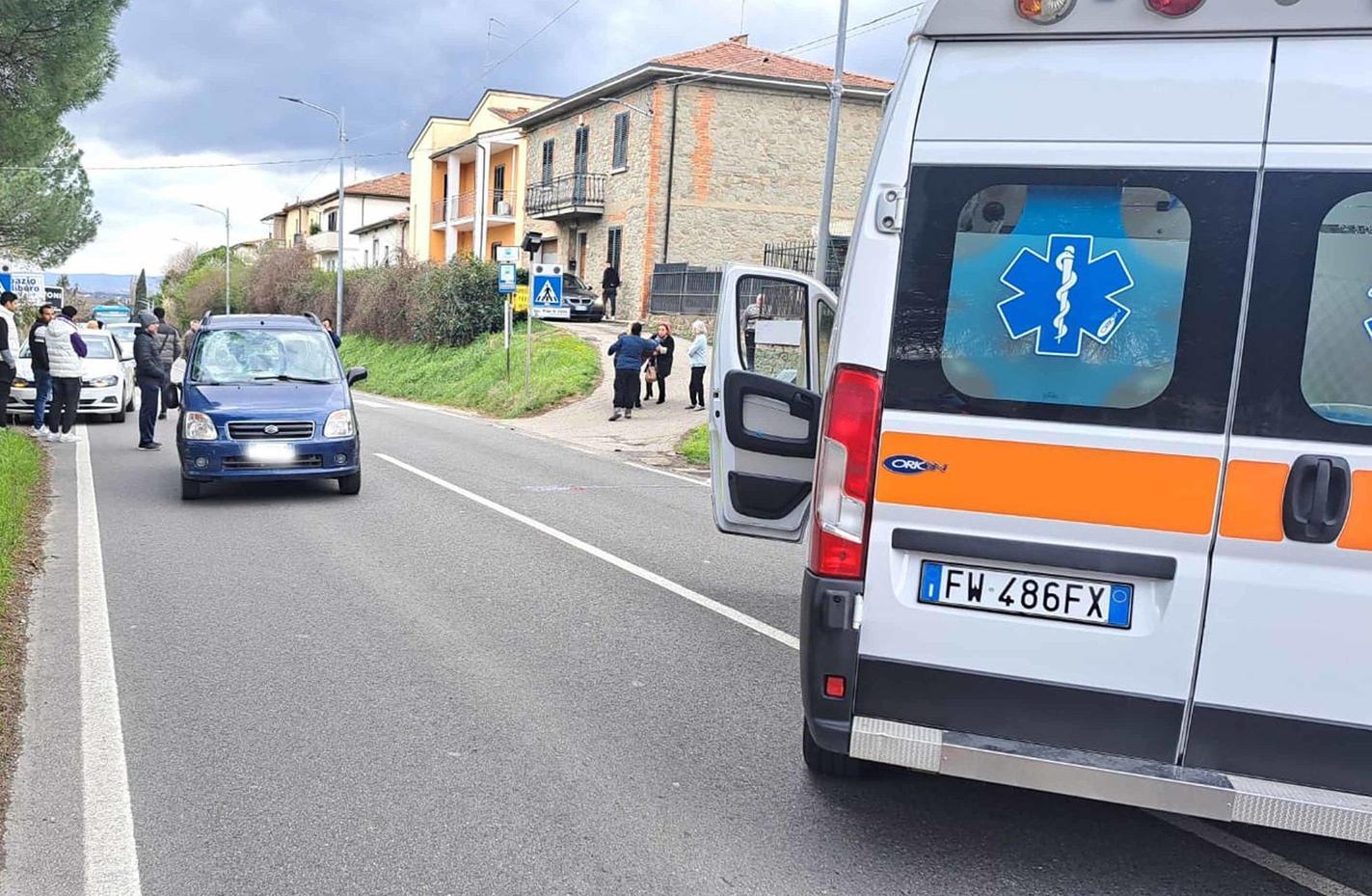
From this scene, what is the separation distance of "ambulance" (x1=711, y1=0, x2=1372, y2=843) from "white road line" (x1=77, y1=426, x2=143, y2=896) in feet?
7.42

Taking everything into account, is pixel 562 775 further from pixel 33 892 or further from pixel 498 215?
pixel 498 215

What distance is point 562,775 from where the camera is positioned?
466 centimetres

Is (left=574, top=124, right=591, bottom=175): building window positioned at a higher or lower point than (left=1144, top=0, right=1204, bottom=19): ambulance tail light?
higher

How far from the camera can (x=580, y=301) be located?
37.5 m

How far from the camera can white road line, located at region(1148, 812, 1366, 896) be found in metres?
3.86

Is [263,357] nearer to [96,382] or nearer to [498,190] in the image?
[96,382]

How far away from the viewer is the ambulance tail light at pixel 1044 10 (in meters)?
3.58

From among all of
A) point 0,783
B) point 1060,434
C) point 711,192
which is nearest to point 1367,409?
point 1060,434

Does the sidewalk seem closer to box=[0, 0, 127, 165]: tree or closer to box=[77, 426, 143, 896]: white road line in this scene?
box=[0, 0, 127, 165]: tree

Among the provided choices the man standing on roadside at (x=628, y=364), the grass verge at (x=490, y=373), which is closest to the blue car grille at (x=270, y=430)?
the man standing on roadside at (x=628, y=364)

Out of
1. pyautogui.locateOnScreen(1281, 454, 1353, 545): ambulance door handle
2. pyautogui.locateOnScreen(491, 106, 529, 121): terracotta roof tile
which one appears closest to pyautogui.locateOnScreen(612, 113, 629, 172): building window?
pyautogui.locateOnScreen(491, 106, 529, 121): terracotta roof tile

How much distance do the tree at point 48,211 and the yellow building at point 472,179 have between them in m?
12.4

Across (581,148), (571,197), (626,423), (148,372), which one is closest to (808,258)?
(626,423)

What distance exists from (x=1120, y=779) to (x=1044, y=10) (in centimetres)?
228
